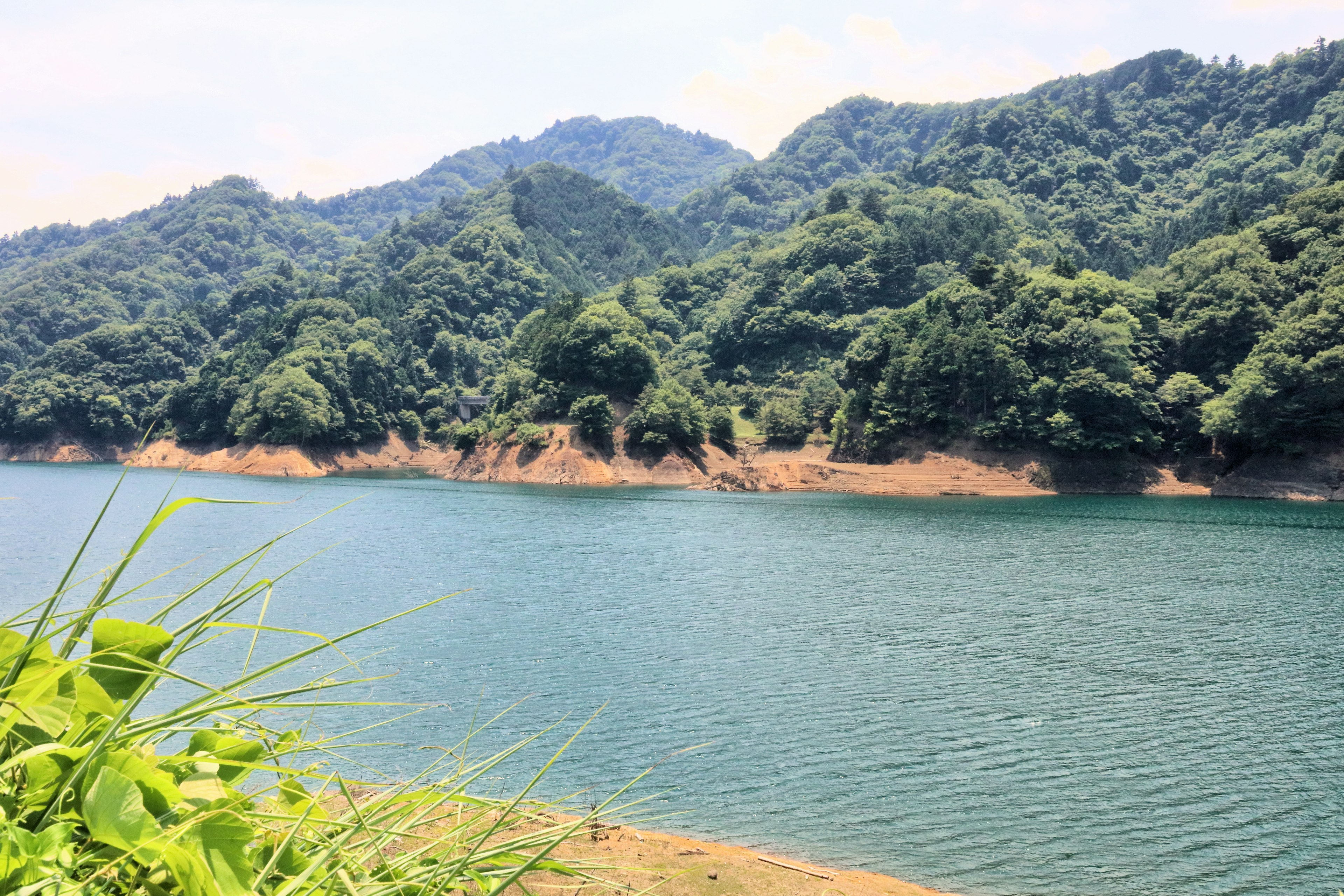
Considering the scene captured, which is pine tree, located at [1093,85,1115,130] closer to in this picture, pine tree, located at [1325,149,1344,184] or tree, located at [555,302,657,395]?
pine tree, located at [1325,149,1344,184]

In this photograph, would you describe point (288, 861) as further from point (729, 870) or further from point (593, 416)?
point (593, 416)

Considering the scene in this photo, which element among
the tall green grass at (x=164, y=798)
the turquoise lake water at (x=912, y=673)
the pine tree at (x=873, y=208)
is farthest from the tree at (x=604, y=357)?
the tall green grass at (x=164, y=798)

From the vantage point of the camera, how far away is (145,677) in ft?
7.17

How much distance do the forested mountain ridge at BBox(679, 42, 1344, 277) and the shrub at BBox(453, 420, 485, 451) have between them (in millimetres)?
63146

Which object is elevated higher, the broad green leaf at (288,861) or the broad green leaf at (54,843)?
the broad green leaf at (54,843)

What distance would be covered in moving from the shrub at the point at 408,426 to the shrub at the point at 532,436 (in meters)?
27.5

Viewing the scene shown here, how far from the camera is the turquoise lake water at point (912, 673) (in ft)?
38.3

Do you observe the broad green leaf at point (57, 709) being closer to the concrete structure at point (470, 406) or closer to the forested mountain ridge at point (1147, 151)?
the concrete structure at point (470, 406)

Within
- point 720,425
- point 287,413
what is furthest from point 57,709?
point 287,413

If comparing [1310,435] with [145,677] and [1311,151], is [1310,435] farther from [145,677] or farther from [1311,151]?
[1311,151]

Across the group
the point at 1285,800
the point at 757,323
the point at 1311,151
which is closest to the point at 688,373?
the point at 757,323

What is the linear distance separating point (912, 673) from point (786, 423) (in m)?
57.4

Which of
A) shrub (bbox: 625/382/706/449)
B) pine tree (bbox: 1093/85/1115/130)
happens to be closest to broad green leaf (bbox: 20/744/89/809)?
shrub (bbox: 625/382/706/449)

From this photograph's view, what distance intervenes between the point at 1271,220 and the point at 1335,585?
4582cm
